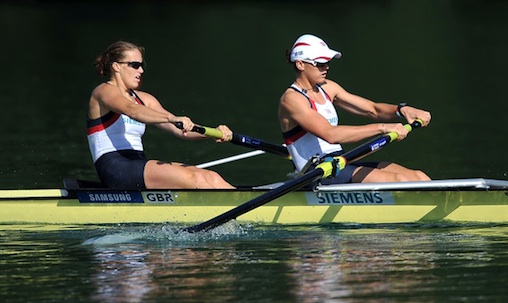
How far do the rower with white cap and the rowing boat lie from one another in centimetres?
26

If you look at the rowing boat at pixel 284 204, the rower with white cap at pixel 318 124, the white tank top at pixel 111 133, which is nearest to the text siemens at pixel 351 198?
the rowing boat at pixel 284 204

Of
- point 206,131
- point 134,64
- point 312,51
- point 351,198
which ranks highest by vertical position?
point 134,64

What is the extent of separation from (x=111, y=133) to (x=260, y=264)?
2867 millimetres

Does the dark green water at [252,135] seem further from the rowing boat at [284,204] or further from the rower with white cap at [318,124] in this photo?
the rower with white cap at [318,124]

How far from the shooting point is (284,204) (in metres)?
12.7

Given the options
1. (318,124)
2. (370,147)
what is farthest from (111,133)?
(370,147)

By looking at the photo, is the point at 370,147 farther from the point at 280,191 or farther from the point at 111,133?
the point at 111,133

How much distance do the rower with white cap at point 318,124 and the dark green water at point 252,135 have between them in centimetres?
63

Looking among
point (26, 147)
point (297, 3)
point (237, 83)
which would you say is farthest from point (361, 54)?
point (297, 3)

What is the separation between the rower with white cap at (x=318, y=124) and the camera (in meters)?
12.4

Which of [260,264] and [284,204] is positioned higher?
[284,204]

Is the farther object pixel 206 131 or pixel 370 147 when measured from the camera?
pixel 206 131

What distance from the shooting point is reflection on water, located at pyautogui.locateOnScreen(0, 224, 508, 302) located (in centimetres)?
970

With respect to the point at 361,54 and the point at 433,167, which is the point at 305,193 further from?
the point at 361,54
